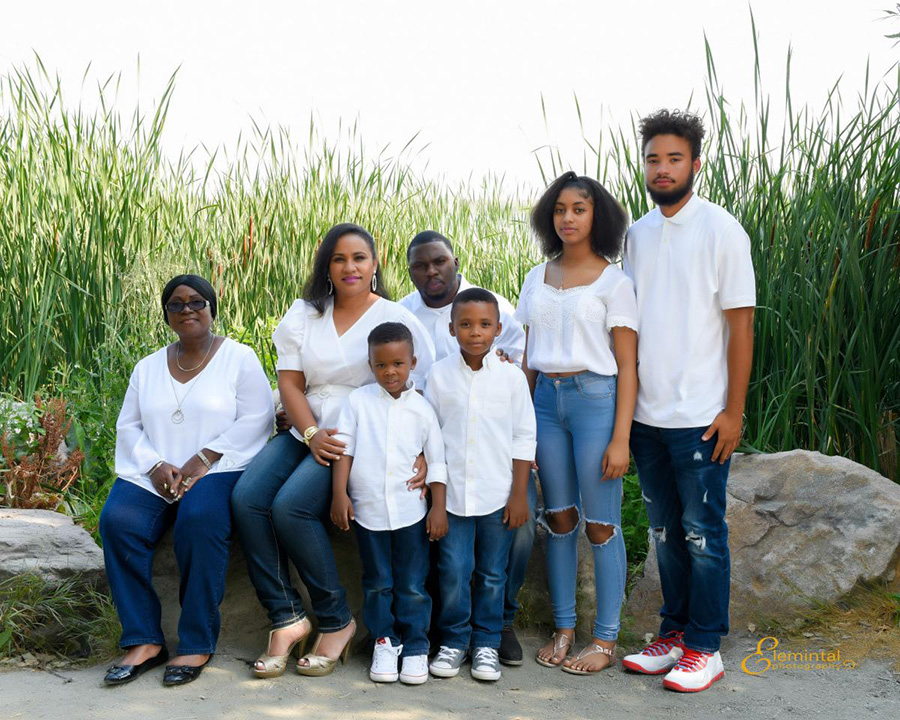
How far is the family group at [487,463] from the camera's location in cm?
305

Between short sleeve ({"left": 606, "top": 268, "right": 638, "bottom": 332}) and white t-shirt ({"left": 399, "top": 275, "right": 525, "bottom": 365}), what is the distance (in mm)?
611

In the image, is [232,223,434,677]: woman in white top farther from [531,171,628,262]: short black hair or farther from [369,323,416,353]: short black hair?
[531,171,628,262]: short black hair

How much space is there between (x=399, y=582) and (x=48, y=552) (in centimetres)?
153

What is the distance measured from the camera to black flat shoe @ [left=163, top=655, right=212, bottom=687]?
3094 mm

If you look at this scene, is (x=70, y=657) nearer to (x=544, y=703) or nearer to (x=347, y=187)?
(x=544, y=703)

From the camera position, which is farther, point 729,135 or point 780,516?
point 729,135

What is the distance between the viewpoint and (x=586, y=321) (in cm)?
310

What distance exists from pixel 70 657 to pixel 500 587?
1.71 metres

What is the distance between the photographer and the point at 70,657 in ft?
11.5

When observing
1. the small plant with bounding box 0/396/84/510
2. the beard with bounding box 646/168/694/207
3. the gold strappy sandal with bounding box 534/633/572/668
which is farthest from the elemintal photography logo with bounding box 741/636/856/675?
the small plant with bounding box 0/396/84/510

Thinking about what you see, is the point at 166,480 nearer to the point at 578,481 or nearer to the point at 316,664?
the point at 316,664

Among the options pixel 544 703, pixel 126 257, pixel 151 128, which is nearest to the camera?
pixel 544 703

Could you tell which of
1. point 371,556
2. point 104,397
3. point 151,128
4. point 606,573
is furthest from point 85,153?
point 606,573

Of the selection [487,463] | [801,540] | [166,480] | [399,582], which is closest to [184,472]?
[166,480]
